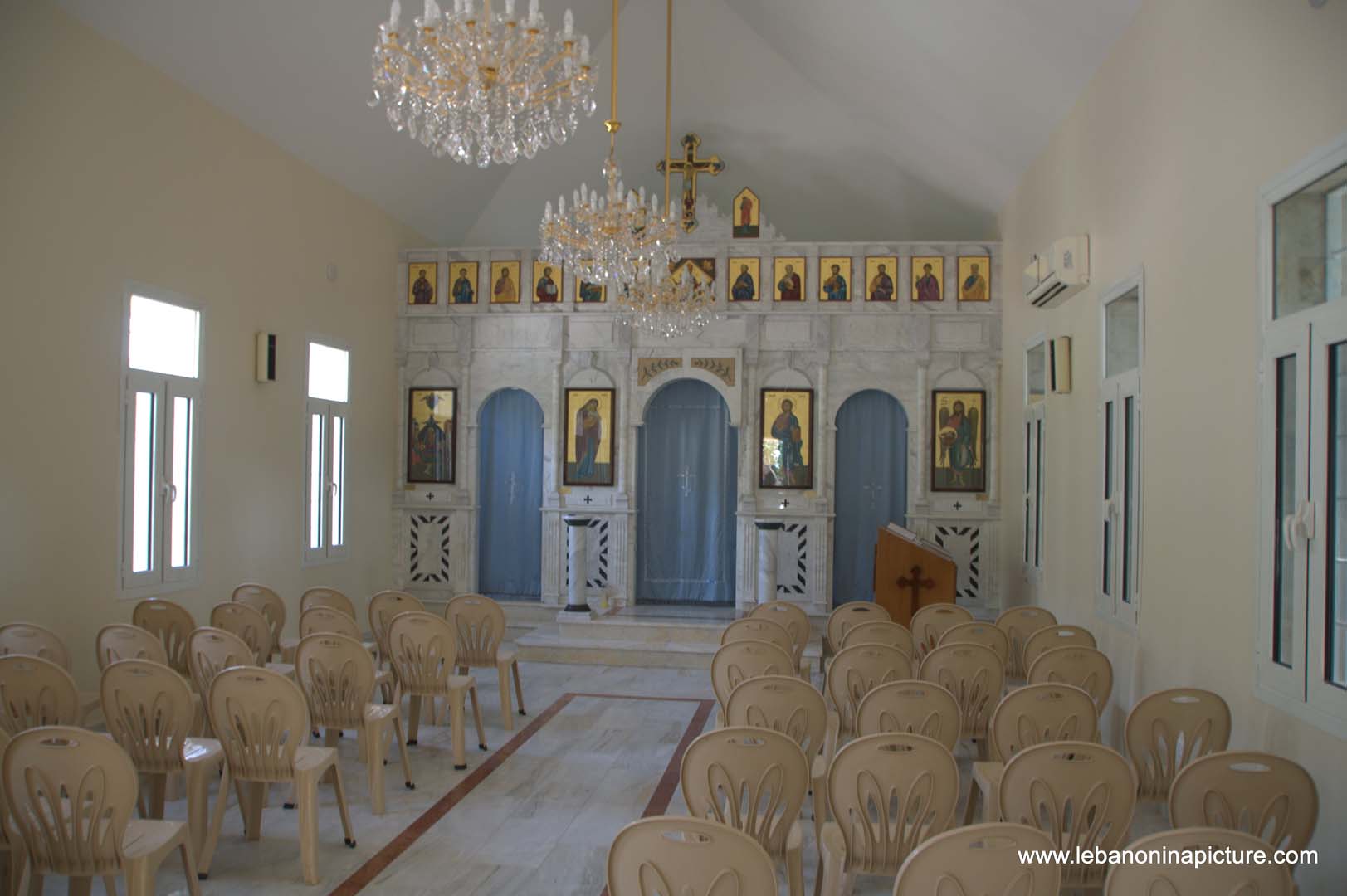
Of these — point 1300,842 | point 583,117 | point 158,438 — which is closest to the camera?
point 1300,842

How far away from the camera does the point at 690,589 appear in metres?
12.9

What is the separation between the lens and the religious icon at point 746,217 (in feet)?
39.5

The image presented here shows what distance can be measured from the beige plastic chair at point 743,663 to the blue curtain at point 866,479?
6.82 meters

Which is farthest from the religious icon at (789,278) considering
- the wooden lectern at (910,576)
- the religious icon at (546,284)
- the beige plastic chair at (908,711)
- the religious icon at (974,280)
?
the beige plastic chair at (908,711)

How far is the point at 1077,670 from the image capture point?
5348 millimetres

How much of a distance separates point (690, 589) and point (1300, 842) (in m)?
9.67

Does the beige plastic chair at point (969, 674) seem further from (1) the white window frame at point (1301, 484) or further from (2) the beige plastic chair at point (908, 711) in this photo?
(1) the white window frame at point (1301, 484)

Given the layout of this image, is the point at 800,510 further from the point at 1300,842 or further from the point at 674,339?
the point at 1300,842

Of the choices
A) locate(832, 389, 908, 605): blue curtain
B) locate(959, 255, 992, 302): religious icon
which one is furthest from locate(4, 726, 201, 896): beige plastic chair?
locate(959, 255, 992, 302): religious icon

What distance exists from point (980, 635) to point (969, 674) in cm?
99

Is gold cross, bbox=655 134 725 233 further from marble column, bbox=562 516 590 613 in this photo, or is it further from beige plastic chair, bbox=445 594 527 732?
beige plastic chair, bbox=445 594 527 732

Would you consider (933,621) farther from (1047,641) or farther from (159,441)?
(159,441)

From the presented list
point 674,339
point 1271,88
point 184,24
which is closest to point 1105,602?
point 1271,88

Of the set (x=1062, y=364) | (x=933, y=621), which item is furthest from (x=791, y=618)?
(x=1062, y=364)
